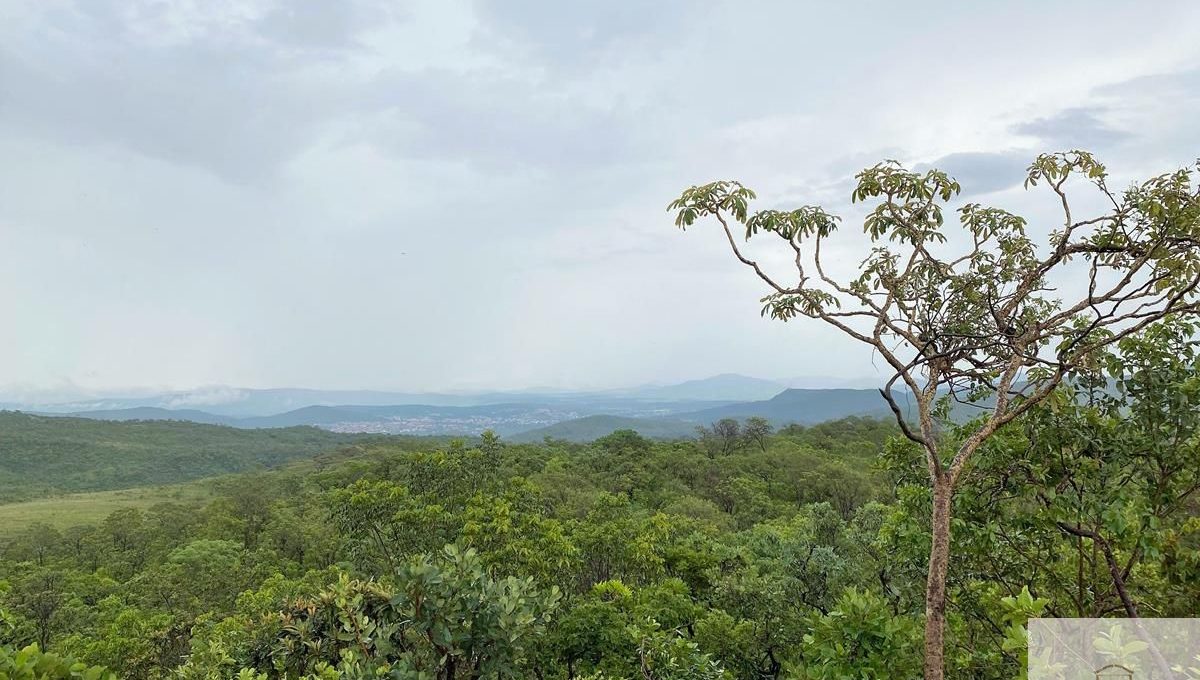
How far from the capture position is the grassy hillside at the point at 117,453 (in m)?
120

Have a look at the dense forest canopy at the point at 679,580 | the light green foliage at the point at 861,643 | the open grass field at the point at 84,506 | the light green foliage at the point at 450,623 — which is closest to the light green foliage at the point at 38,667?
the dense forest canopy at the point at 679,580

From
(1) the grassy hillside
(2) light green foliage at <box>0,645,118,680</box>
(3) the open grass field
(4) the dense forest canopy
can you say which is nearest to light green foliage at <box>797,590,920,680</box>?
(4) the dense forest canopy

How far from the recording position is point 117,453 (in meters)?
138

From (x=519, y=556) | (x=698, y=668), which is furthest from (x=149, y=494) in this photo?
(x=698, y=668)

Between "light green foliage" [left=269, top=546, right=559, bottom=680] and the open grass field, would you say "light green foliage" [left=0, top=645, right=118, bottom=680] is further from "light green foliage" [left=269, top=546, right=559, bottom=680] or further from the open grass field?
the open grass field

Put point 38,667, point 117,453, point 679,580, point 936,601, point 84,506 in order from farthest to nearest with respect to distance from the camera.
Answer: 1. point 117,453
2. point 84,506
3. point 679,580
4. point 936,601
5. point 38,667

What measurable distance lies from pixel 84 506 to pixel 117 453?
257ft

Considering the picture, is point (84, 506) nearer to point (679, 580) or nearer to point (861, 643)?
point (679, 580)

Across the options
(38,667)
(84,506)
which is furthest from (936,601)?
(84,506)

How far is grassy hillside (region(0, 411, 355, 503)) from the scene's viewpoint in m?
120

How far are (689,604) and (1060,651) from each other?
1254 centimetres

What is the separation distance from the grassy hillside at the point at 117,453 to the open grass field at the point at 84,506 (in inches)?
856

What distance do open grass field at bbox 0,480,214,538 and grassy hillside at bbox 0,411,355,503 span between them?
2174cm

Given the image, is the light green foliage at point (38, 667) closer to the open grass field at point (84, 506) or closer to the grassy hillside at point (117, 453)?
the open grass field at point (84, 506)
